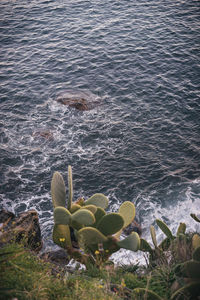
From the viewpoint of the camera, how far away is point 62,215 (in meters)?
4.95

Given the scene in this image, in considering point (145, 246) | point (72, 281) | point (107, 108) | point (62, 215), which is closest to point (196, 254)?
point (145, 246)

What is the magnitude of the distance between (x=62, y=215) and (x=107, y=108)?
24.9 ft

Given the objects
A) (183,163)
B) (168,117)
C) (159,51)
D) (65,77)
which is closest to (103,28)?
(159,51)

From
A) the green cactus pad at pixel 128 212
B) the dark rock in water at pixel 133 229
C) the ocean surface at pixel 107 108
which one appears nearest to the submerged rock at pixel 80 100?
the ocean surface at pixel 107 108

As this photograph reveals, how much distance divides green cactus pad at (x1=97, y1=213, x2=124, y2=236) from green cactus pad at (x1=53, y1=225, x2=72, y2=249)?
2.42ft

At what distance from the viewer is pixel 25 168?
9555mm

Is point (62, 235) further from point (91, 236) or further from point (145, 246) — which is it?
point (145, 246)

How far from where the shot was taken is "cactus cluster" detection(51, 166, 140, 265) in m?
4.86

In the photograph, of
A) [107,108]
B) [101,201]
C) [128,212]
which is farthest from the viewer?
[107,108]

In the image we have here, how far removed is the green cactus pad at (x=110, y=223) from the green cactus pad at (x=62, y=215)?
0.64 metres

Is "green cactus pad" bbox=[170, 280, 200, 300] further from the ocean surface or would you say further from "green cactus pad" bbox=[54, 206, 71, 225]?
the ocean surface

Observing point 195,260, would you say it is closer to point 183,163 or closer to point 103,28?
point 183,163

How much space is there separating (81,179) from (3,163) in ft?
9.55

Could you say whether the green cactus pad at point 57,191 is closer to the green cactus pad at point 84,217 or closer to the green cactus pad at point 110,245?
the green cactus pad at point 84,217
